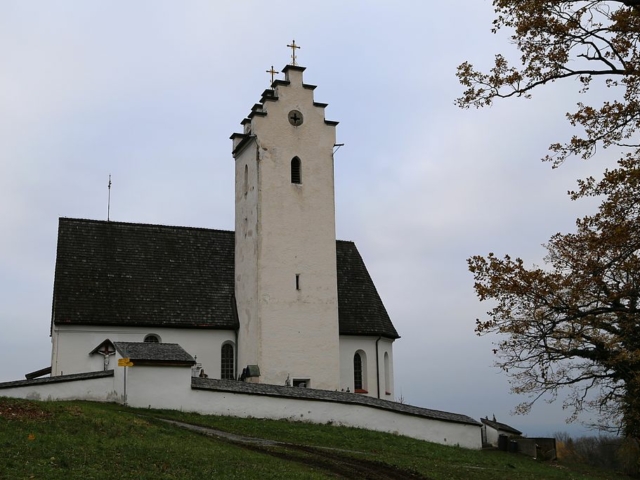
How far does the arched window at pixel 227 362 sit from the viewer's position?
118 feet

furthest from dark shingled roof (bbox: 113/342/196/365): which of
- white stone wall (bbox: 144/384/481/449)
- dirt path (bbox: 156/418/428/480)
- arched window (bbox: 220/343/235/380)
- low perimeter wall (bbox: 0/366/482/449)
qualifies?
arched window (bbox: 220/343/235/380)

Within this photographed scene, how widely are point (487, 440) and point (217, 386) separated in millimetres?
11267

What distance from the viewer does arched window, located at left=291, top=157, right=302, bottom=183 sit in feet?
119

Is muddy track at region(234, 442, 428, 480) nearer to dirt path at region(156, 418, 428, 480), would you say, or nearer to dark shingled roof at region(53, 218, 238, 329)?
dirt path at region(156, 418, 428, 480)

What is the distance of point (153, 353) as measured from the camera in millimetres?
26578

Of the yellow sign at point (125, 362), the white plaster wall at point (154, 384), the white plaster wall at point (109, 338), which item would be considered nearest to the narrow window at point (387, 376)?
the white plaster wall at point (109, 338)

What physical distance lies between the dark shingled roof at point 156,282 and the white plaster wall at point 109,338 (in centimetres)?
36

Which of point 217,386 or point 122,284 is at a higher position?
point 122,284

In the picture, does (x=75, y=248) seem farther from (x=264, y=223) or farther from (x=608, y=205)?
(x=608, y=205)

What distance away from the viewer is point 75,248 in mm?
35781

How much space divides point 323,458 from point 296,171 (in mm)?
19402

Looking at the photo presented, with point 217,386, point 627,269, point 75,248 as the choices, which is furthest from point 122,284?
point 627,269

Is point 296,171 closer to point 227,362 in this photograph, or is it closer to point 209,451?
point 227,362

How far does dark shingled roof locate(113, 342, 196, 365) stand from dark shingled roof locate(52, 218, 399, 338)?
7.06 meters
